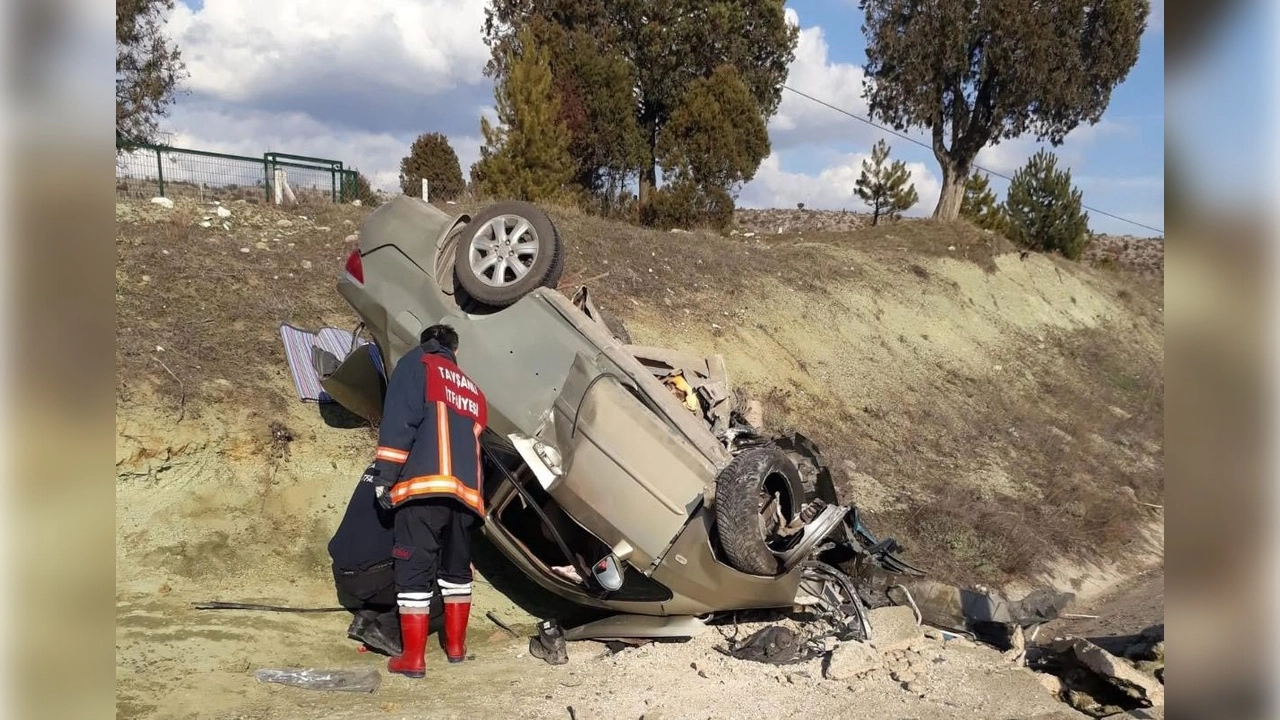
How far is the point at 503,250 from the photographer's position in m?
5.61

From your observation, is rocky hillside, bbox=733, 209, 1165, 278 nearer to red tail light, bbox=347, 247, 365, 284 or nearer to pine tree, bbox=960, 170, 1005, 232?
pine tree, bbox=960, 170, 1005, 232

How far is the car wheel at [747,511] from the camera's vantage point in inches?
173

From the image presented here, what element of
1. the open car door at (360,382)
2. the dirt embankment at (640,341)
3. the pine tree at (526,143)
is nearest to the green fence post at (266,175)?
the dirt embankment at (640,341)

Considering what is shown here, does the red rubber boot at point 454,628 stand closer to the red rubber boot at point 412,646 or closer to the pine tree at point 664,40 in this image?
the red rubber boot at point 412,646

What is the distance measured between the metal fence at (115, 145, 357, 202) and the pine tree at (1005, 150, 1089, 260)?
17100 mm

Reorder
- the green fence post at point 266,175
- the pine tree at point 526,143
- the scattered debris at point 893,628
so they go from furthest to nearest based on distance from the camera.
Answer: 1. the pine tree at point 526,143
2. the green fence post at point 266,175
3. the scattered debris at point 893,628

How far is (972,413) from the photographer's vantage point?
13289 mm

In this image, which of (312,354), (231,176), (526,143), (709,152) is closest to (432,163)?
(526,143)

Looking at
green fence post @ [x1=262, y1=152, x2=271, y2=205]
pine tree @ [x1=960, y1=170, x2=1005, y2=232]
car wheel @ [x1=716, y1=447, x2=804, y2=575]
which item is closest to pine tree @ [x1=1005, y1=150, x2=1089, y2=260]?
pine tree @ [x1=960, y1=170, x2=1005, y2=232]

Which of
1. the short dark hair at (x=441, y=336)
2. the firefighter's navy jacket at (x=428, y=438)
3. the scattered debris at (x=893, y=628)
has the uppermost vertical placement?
the short dark hair at (x=441, y=336)

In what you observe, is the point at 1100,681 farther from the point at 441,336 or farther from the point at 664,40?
the point at 664,40

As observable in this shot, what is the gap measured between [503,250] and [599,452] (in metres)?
1.65
